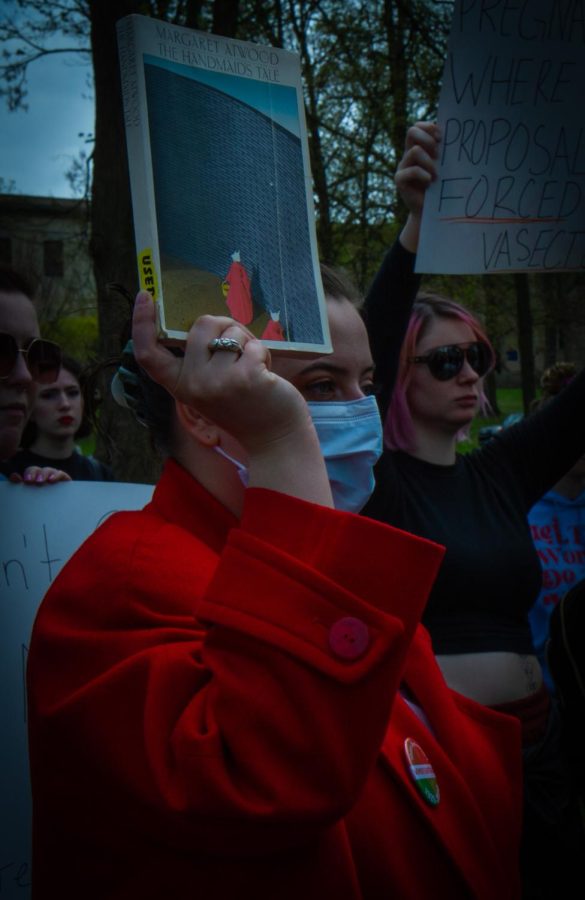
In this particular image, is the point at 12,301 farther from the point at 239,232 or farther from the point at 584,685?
the point at 584,685

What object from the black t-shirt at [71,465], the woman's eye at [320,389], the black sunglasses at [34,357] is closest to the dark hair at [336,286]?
the woman's eye at [320,389]

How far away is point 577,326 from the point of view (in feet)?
26.9

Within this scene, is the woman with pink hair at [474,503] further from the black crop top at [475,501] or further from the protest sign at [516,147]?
the protest sign at [516,147]

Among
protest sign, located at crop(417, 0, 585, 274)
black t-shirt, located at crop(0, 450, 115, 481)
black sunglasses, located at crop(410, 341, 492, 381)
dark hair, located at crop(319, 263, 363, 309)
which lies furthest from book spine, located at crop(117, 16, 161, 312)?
black t-shirt, located at crop(0, 450, 115, 481)

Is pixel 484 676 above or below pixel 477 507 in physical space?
below

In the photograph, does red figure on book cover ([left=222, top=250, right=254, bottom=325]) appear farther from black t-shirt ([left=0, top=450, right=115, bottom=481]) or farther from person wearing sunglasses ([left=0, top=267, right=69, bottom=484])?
black t-shirt ([left=0, top=450, right=115, bottom=481])

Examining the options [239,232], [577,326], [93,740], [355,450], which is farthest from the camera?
[577,326]

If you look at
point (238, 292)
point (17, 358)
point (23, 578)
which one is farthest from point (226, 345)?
point (17, 358)

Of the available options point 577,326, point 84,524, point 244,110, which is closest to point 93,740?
point 244,110

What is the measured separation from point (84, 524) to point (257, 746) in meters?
1.34

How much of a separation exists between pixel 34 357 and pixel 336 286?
1.06m

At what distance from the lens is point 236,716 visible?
0.90 m

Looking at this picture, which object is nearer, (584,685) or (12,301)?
(584,685)

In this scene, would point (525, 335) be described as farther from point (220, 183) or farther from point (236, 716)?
point (236, 716)
